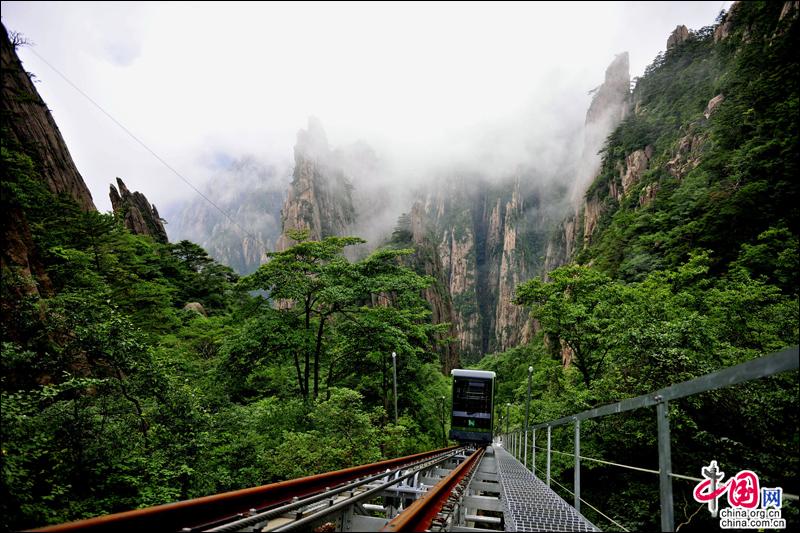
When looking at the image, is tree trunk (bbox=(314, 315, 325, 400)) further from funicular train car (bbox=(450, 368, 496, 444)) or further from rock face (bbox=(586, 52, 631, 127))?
rock face (bbox=(586, 52, 631, 127))

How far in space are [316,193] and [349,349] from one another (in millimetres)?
73497

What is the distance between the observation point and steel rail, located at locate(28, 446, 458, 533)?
2154 mm

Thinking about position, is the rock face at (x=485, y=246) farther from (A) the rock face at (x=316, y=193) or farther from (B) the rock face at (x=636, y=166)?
(B) the rock face at (x=636, y=166)

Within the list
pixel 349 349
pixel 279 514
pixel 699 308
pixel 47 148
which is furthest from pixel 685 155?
pixel 47 148

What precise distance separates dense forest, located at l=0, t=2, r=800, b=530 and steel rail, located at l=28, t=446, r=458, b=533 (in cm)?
311

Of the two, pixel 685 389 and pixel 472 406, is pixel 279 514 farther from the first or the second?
pixel 472 406

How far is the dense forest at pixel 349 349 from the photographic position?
6135 mm

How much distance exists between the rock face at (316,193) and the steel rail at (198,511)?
73594 mm

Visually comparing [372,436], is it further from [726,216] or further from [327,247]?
[726,216]

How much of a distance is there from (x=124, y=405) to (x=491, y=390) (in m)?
14.8

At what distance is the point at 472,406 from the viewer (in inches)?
712

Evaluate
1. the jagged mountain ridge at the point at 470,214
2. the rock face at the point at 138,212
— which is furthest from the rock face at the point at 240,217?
the rock face at the point at 138,212

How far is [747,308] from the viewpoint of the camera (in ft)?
37.2

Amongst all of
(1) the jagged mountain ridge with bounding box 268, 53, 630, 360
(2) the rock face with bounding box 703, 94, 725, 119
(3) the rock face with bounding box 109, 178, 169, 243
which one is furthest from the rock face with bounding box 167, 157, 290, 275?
(2) the rock face with bounding box 703, 94, 725, 119
